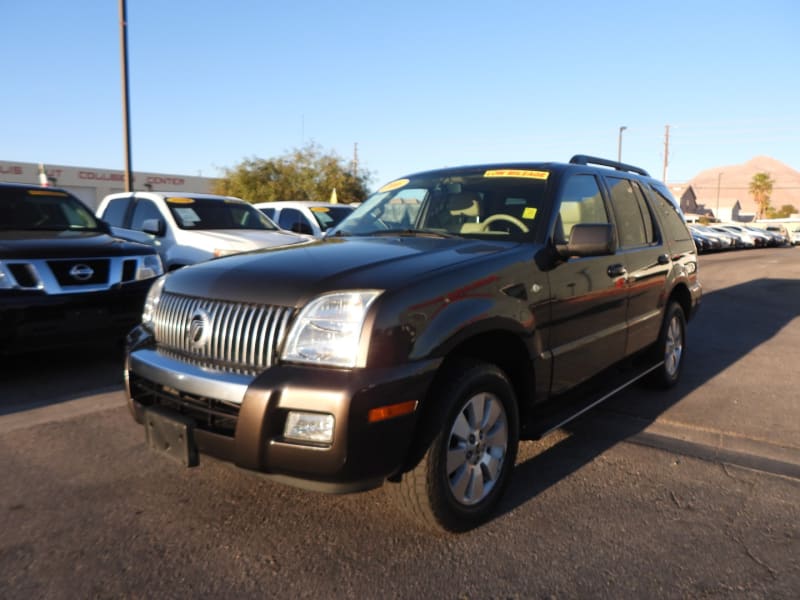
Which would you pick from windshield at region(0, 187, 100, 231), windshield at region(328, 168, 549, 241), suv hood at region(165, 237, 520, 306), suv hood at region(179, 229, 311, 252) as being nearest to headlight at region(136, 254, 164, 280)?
windshield at region(0, 187, 100, 231)

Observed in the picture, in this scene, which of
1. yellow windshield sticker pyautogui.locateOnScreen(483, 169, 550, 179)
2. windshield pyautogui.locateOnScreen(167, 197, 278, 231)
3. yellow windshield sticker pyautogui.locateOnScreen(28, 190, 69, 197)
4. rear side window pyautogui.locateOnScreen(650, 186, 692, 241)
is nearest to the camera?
yellow windshield sticker pyautogui.locateOnScreen(483, 169, 550, 179)

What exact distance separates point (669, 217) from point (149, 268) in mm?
4658

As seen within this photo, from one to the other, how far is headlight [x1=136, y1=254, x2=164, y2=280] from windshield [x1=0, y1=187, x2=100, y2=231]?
114cm

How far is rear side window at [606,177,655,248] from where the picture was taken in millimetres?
4508

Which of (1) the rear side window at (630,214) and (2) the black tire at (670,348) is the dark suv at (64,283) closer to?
(1) the rear side window at (630,214)

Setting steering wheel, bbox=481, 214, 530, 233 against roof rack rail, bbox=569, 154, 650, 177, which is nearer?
steering wheel, bbox=481, 214, 530, 233

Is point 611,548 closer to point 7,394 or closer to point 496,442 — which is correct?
point 496,442

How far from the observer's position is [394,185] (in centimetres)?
460

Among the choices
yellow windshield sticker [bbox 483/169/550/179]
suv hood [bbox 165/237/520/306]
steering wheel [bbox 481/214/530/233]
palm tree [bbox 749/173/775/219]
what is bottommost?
suv hood [bbox 165/237/520/306]

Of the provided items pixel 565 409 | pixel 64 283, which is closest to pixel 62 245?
pixel 64 283

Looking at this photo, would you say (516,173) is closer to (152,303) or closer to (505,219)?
(505,219)

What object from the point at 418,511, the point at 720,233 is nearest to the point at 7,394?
the point at 418,511

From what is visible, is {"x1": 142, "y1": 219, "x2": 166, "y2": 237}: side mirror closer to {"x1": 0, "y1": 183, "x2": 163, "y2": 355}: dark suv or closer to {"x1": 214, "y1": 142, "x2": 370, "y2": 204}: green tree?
{"x1": 0, "y1": 183, "x2": 163, "y2": 355}: dark suv

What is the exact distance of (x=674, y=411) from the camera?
494cm
